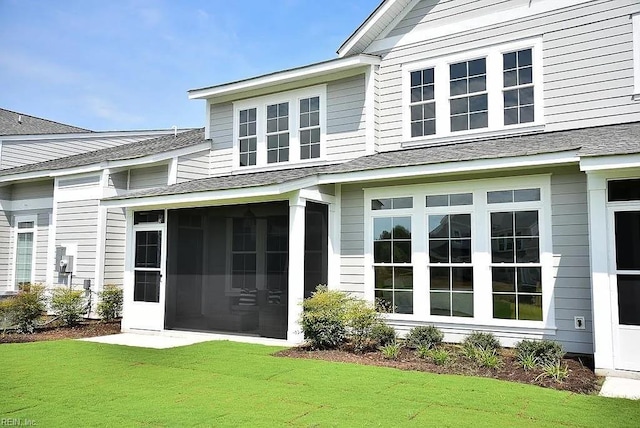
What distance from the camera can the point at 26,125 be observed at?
20.2 meters

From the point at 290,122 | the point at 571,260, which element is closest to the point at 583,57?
the point at 571,260

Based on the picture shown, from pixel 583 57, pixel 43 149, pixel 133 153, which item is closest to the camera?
pixel 583 57

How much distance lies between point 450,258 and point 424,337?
4.85 feet

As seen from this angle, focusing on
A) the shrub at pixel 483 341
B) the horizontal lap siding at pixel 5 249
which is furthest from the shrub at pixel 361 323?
the horizontal lap siding at pixel 5 249

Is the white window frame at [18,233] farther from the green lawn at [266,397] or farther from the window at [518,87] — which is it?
the window at [518,87]

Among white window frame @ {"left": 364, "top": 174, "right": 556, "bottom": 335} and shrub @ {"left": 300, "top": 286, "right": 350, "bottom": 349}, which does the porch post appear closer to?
shrub @ {"left": 300, "top": 286, "right": 350, "bottom": 349}

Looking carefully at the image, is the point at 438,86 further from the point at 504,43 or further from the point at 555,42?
Result: the point at 555,42

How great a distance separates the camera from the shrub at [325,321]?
9352 mm

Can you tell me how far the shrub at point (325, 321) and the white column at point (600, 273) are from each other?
3941 millimetres

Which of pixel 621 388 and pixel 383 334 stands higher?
pixel 383 334

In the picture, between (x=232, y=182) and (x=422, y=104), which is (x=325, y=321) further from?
(x=422, y=104)

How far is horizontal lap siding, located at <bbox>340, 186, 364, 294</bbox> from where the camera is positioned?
10641 mm

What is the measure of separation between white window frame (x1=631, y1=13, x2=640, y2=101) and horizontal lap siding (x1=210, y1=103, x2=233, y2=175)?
28.8 feet

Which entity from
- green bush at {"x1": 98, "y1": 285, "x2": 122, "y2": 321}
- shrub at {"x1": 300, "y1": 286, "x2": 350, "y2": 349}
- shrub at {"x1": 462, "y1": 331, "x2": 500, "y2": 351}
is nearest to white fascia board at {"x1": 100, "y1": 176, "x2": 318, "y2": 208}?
shrub at {"x1": 300, "y1": 286, "x2": 350, "y2": 349}
